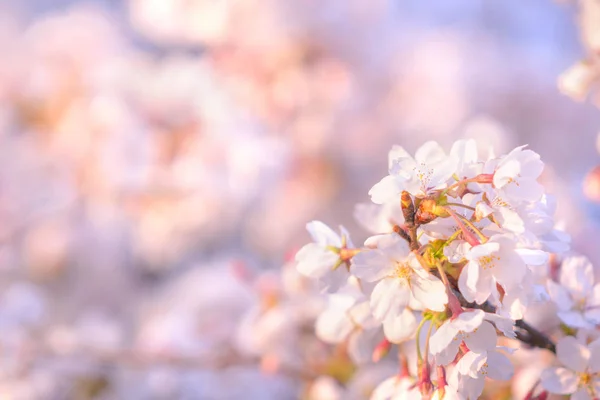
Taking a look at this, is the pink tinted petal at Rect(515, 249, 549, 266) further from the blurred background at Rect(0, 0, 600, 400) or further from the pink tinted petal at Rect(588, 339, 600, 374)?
the blurred background at Rect(0, 0, 600, 400)

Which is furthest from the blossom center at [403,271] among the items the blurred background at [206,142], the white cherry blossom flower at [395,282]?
the blurred background at [206,142]

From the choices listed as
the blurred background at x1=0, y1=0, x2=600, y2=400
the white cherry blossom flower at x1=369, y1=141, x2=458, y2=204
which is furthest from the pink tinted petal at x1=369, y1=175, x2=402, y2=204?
the blurred background at x1=0, y1=0, x2=600, y2=400

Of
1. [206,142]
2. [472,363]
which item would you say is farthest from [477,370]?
[206,142]

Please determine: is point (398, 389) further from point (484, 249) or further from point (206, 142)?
point (206, 142)

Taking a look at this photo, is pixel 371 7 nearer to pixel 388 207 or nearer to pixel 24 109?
pixel 24 109

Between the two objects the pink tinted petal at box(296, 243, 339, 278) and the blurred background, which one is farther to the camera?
the blurred background

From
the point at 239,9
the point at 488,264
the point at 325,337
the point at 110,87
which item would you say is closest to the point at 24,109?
the point at 110,87

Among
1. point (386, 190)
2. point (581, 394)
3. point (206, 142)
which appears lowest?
point (581, 394)
